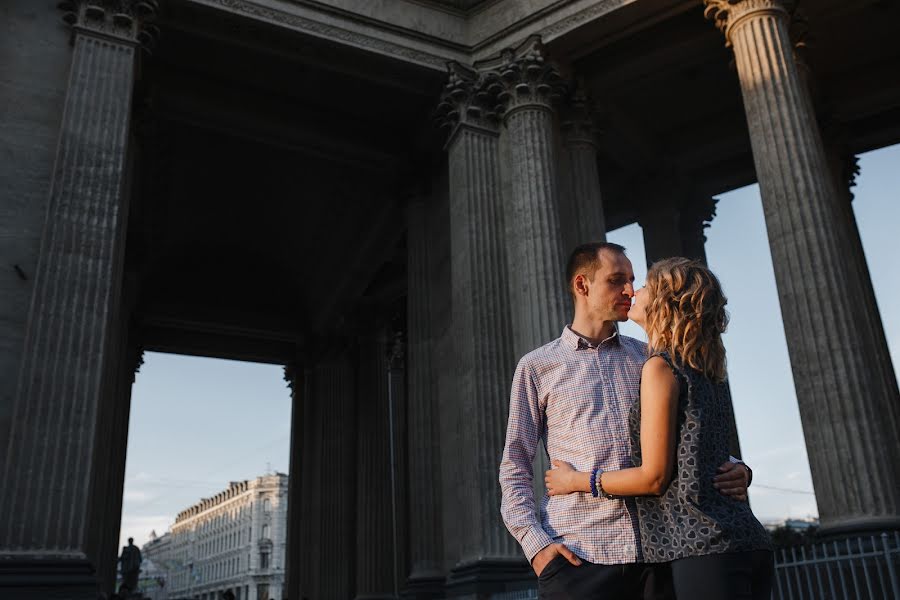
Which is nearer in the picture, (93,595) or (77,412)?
(93,595)

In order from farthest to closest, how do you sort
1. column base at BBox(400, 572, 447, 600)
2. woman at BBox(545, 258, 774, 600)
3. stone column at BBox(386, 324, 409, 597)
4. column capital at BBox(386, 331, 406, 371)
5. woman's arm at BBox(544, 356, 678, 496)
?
column capital at BBox(386, 331, 406, 371)
stone column at BBox(386, 324, 409, 597)
column base at BBox(400, 572, 447, 600)
woman's arm at BBox(544, 356, 678, 496)
woman at BBox(545, 258, 774, 600)

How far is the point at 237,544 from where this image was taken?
11225 centimetres

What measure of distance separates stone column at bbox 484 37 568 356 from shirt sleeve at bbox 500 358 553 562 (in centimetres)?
1106

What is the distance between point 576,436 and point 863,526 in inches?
361

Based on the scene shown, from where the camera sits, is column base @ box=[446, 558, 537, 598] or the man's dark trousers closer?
the man's dark trousers

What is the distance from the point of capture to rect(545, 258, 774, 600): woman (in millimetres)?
2641

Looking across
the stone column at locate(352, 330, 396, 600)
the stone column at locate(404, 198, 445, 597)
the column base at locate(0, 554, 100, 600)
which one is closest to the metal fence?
the stone column at locate(404, 198, 445, 597)

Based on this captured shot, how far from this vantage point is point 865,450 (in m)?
11.1

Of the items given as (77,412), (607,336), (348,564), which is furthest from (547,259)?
(348,564)

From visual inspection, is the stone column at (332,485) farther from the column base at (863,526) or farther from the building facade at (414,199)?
the column base at (863,526)

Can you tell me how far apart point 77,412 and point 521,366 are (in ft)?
33.9

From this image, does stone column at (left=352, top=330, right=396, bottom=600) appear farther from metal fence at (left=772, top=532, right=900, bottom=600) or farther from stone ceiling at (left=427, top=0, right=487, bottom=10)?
metal fence at (left=772, top=532, right=900, bottom=600)

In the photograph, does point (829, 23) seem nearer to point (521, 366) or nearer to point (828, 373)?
point (828, 373)

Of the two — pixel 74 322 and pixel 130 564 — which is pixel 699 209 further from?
pixel 130 564
